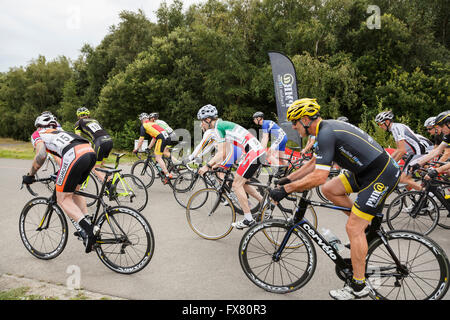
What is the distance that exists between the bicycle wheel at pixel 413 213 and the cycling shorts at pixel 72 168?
473 cm

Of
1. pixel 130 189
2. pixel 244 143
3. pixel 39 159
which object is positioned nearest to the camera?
pixel 39 159

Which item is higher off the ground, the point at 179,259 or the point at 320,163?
the point at 320,163

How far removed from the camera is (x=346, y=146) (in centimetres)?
310

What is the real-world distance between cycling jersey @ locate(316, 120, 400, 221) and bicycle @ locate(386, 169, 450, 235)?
2431mm

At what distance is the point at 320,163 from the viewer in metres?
3.04

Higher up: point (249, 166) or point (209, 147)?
point (209, 147)

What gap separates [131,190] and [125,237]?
9.28 feet

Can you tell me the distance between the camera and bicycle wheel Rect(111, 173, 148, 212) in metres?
6.48

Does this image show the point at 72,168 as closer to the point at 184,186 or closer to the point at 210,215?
the point at 210,215

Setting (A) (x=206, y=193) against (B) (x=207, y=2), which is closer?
(A) (x=206, y=193)

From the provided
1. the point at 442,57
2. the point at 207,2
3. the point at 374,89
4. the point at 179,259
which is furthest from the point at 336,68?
the point at 179,259

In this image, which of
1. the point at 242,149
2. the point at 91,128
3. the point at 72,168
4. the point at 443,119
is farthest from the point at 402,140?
the point at 91,128

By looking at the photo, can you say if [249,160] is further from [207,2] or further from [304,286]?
[207,2]
